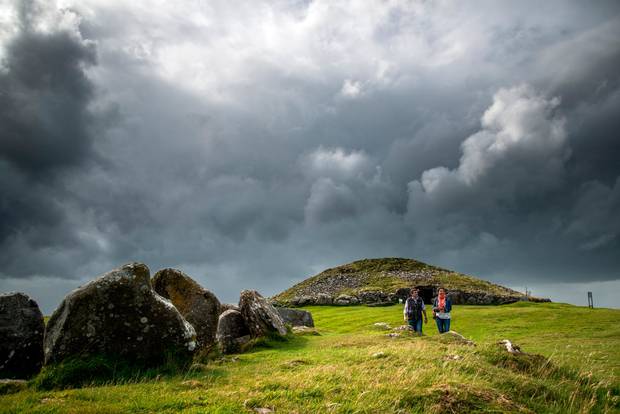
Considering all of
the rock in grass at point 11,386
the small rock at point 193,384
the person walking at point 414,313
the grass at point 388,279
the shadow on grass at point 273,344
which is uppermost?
the grass at point 388,279

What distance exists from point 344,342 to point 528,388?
11367mm

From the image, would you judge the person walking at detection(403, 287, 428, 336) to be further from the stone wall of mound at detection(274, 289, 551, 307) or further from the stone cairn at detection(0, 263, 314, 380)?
the stone wall of mound at detection(274, 289, 551, 307)

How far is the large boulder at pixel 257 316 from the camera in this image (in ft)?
76.3

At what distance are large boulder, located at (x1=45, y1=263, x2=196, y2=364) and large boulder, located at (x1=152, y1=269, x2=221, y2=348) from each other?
4.49 m

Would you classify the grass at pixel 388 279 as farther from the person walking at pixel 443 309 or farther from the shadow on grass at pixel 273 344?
the shadow on grass at pixel 273 344

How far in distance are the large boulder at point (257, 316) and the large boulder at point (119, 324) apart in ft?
29.3

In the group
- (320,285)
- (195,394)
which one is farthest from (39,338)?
(320,285)

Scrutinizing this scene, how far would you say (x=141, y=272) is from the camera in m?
14.6

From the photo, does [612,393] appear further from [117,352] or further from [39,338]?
[39,338]

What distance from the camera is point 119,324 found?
13727mm

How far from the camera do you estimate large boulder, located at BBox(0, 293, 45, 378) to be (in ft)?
46.2

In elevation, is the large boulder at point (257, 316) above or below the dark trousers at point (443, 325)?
above

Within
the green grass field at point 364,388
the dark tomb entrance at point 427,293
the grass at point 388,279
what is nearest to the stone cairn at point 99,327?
the green grass field at point 364,388

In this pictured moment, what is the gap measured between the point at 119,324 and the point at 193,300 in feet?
20.5
